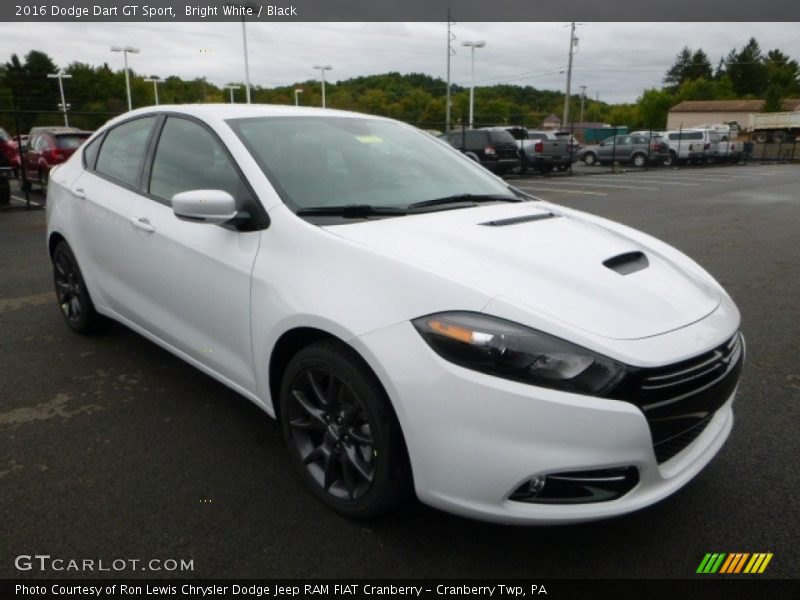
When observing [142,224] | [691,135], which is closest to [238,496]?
[142,224]

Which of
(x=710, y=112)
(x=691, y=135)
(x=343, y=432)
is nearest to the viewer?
(x=343, y=432)

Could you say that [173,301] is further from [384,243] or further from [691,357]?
[691,357]

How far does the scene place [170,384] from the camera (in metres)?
3.63

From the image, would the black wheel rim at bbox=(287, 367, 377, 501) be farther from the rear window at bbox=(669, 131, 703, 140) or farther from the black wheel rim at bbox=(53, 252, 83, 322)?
the rear window at bbox=(669, 131, 703, 140)

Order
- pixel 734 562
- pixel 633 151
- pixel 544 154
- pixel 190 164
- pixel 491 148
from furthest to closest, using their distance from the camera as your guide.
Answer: pixel 633 151 → pixel 544 154 → pixel 491 148 → pixel 190 164 → pixel 734 562

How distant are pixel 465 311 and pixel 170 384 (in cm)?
228

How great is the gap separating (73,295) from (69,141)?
430 inches

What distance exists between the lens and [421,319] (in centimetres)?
203

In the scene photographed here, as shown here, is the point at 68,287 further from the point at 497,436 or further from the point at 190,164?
the point at 497,436

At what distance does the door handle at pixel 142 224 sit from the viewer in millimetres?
3188

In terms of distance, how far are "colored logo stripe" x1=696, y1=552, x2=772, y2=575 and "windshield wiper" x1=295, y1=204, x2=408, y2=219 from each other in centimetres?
174

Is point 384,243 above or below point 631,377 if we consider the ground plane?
above

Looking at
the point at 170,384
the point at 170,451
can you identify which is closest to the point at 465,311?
the point at 170,451

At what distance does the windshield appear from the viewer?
278 centimetres
